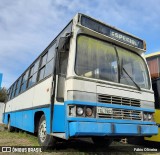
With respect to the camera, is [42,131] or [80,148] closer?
[42,131]

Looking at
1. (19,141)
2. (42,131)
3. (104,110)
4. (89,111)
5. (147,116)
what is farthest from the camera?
(19,141)

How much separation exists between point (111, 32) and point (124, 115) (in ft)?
7.07

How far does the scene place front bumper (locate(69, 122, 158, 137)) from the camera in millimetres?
4434

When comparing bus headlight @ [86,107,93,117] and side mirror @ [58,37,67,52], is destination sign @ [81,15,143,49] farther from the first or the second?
bus headlight @ [86,107,93,117]

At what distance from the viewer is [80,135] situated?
14.5 feet

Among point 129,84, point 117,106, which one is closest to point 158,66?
point 129,84

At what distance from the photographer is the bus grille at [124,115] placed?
4989 mm

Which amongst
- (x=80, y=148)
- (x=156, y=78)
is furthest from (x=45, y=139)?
(x=156, y=78)

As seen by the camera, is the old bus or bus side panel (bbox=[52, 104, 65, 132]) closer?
bus side panel (bbox=[52, 104, 65, 132])

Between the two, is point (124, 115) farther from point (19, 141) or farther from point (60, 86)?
point (19, 141)

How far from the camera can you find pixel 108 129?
4.75 m

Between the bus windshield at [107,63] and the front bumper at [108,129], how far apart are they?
1.07 meters

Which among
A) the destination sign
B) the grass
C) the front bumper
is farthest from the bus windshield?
the grass

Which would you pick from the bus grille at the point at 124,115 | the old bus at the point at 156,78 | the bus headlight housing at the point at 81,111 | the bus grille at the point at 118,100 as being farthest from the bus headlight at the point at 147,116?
the bus headlight housing at the point at 81,111
